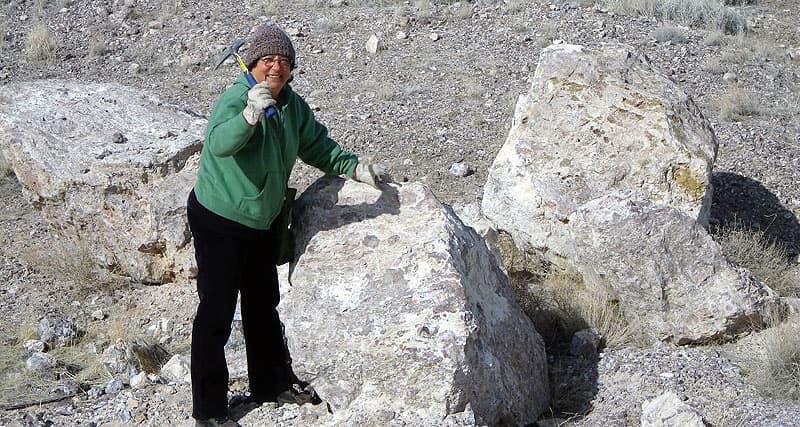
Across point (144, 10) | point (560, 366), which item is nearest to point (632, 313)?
point (560, 366)

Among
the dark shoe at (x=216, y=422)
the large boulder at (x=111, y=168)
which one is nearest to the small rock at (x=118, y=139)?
→ the large boulder at (x=111, y=168)

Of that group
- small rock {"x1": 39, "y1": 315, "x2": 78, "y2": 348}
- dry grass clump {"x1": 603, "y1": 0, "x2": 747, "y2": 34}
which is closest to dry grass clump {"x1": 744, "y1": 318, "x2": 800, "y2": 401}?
small rock {"x1": 39, "y1": 315, "x2": 78, "y2": 348}

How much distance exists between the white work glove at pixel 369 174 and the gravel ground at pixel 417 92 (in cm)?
104

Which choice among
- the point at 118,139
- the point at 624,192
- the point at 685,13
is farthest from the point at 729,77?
the point at 118,139

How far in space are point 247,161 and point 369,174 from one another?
0.66 meters

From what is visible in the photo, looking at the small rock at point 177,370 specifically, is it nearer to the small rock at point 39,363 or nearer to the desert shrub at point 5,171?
the small rock at point 39,363

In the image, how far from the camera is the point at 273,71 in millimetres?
3646

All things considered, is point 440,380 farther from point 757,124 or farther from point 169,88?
point 169,88

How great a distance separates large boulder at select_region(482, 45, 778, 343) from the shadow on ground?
3.93 feet

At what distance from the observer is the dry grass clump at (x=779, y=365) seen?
14.4 feet

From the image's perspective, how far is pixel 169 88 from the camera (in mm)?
10578

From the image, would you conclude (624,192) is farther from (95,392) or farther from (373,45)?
(373,45)

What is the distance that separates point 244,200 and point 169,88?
7.28 metres

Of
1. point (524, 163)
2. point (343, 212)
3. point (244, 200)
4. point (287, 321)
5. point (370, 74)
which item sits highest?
point (244, 200)
